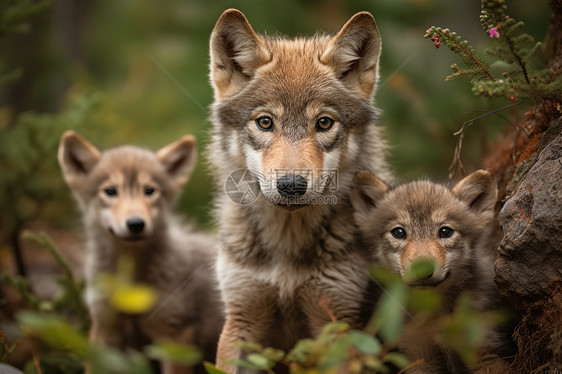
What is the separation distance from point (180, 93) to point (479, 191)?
26.2 ft

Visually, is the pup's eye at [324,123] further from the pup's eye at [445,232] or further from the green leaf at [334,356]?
the green leaf at [334,356]

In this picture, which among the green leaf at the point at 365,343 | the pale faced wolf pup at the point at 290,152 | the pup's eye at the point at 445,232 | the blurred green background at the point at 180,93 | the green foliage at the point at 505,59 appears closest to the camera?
the green leaf at the point at 365,343

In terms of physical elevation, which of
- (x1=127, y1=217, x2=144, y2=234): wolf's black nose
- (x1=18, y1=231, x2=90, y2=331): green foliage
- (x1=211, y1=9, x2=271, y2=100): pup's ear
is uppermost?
(x1=211, y1=9, x2=271, y2=100): pup's ear

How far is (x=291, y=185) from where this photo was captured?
3.48 metres

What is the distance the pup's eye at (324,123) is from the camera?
3.86 meters

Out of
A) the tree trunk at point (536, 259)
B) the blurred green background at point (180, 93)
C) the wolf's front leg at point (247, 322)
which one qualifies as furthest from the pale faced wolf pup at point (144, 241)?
the tree trunk at point (536, 259)

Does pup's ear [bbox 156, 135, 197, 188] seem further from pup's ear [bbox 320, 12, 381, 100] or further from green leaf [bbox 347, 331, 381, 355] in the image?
green leaf [bbox 347, 331, 381, 355]

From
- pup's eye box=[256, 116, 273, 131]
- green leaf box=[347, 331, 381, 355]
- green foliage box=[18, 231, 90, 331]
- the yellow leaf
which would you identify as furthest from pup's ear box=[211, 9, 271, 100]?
the yellow leaf

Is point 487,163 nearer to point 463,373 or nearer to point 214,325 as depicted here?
point 463,373

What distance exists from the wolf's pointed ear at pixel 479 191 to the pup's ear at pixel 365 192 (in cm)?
48

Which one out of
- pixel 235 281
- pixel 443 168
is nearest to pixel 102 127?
pixel 235 281

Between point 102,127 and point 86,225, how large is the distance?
1.74 m

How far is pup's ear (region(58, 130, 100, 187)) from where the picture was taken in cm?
531

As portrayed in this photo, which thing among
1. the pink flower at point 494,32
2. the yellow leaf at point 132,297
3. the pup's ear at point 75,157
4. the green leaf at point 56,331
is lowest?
the pup's ear at point 75,157
